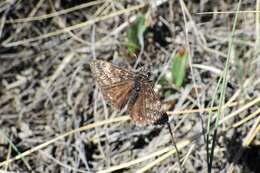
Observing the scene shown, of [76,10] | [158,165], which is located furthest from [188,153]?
[76,10]

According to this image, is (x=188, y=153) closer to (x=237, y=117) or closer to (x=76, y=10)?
(x=237, y=117)

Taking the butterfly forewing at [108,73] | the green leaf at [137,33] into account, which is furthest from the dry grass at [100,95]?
the butterfly forewing at [108,73]

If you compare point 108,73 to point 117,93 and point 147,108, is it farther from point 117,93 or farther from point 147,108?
point 147,108

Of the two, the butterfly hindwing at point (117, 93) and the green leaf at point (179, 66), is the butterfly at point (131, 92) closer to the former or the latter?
the butterfly hindwing at point (117, 93)

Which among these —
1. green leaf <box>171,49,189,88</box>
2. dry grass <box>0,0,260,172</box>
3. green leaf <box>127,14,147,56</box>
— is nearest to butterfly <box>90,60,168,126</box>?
dry grass <box>0,0,260,172</box>

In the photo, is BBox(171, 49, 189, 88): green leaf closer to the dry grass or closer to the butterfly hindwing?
the dry grass
